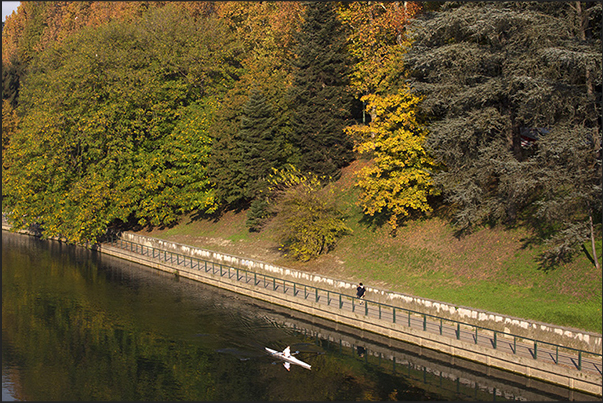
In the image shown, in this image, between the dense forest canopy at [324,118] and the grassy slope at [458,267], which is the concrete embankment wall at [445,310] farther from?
the dense forest canopy at [324,118]

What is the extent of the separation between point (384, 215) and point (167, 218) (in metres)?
23.8

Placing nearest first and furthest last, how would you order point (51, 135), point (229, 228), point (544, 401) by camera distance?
point (544, 401) < point (229, 228) < point (51, 135)

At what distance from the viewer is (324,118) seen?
1976 inches

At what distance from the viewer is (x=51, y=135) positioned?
187 feet

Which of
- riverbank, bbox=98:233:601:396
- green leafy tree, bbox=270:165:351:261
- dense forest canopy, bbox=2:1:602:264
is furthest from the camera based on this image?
green leafy tree, bbox=270:165:351:261

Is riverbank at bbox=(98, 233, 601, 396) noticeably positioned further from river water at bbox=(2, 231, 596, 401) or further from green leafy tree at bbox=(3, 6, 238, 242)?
green leafy tree at bbox=(3, 6, 238, 242)

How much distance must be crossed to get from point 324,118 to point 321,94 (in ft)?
7.21

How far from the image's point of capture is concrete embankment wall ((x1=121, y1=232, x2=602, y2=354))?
25.5 meters

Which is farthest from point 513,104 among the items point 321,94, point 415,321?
point 321,94

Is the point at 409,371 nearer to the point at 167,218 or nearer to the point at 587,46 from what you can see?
the point at 587,46

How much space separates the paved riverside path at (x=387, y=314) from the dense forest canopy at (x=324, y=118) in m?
5.11

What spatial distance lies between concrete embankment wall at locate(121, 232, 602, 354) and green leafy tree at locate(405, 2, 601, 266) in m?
5.77

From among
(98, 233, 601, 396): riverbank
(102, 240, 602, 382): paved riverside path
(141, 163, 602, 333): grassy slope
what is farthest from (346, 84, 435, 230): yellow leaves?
(102, 240, 602, 382): paved riverside path

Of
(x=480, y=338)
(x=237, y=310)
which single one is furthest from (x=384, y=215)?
→ (x=480, y=338)
